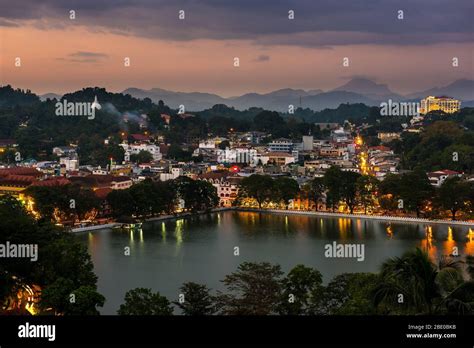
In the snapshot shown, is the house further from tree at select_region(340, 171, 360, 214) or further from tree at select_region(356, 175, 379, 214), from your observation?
tree at select_region(340, 171, 360, 214)

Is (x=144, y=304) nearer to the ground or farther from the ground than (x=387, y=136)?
nearer to the ground

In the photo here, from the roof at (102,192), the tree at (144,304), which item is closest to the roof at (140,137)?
the roof at (102,192)

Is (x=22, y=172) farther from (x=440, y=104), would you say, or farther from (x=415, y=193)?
(x=440, y=104)

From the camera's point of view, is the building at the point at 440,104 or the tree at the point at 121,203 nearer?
the tree at the point at 121,203

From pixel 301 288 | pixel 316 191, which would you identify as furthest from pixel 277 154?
pixel 301 288

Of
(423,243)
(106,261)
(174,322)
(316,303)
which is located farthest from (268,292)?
(423,243)

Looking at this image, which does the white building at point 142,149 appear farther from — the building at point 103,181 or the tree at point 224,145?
the building at point 103,181

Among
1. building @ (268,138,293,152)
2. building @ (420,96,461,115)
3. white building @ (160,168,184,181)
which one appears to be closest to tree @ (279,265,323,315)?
white building @ (160,168,184,181)
